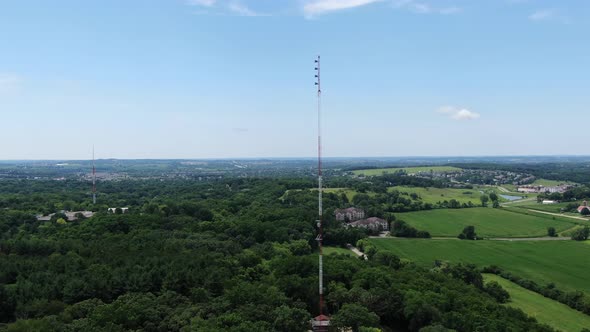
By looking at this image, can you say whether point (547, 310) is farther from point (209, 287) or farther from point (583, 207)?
point (583, 207)

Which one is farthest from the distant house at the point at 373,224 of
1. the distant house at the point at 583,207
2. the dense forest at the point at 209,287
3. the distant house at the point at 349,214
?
the distant house at the point at 583,207

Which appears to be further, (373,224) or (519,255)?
(373,224)

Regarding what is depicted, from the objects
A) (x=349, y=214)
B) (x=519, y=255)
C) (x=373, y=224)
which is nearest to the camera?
(x=519, y=255)

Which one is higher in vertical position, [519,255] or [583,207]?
[583,207]

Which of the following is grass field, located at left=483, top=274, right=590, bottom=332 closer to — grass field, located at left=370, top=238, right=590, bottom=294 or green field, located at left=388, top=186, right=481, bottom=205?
grass field, located at left=370, top=238, right=590, bottom=294

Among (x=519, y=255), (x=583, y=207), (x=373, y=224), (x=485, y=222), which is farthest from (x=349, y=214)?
(x=583, y=207)

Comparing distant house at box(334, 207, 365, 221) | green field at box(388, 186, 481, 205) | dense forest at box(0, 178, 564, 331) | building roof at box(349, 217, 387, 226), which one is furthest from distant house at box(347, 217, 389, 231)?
green field at box(388, 186, 481, 205)

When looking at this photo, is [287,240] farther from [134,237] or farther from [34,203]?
[34,203]
